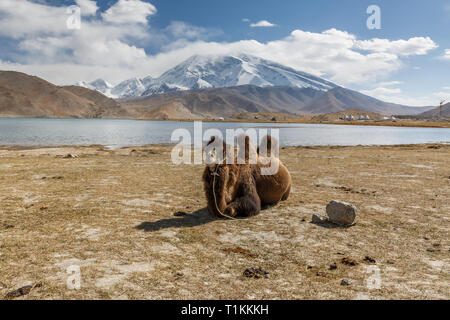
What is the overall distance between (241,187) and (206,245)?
1.92m

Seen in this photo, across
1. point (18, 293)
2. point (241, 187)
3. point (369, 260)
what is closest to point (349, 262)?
point (369, 260)

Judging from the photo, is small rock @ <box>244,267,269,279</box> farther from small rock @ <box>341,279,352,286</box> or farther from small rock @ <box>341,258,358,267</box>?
small rock @ <box>341,258,358,267</box>

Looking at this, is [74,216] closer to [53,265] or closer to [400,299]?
[53,265]

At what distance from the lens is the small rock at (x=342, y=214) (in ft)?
21.0

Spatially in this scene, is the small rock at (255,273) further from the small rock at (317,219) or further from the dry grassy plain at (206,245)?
the small rock at (317,219)

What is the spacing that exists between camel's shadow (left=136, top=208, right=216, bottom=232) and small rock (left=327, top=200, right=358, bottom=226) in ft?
8.63

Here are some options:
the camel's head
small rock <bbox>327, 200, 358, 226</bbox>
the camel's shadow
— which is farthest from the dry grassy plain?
the camel's head

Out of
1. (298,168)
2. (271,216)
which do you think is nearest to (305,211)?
(271,216)

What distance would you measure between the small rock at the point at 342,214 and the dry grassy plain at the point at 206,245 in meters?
0.24

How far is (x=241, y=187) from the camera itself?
6824mm

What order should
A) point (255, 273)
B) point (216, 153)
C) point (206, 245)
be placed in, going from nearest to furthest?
point (255, 273), point (206, 245), point (216, 153)

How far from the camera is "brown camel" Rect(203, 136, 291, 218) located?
606 cm

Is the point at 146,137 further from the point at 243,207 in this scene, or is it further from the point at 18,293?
the point at 18,293
